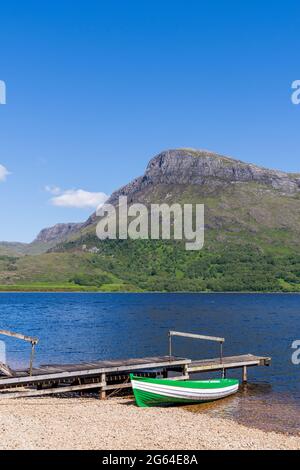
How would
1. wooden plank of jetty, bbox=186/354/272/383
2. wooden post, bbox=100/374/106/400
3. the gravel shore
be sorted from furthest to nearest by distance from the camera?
wooden plank of jetty, bbox=186/354/272/383 < wooden post, bbox=100/374/106/400 < the gravel shore

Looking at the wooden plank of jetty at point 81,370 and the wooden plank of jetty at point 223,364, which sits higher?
the wooden plank of jetty at point 81,370

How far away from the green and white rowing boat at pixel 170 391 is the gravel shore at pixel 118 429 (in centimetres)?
89

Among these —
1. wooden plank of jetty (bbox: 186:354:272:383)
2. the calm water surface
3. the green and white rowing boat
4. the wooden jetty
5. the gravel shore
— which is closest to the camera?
the gravel shore

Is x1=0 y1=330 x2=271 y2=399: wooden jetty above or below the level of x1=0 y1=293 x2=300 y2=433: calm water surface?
above

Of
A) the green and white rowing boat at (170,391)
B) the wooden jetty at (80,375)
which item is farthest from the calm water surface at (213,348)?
the wooden jetty at (80,375)

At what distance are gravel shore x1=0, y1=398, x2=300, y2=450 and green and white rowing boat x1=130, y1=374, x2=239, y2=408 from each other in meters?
0.89

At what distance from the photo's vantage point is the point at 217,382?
4209 centimetres

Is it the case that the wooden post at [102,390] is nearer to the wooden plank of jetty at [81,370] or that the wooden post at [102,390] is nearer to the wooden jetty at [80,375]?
the wooden jetty at [80,375]

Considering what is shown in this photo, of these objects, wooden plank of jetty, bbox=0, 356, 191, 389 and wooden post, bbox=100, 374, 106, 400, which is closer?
wooden plank of jetty, bbox=0, 356, 191, 389

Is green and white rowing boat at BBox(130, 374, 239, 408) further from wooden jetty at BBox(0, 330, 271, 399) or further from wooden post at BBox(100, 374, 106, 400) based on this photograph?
wooden jetty at BBox(0, 330, 271, 399)

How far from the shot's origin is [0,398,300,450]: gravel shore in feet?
87.9

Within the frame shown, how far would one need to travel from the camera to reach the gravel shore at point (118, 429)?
87.9 ft

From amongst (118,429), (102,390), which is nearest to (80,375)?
(102,390)

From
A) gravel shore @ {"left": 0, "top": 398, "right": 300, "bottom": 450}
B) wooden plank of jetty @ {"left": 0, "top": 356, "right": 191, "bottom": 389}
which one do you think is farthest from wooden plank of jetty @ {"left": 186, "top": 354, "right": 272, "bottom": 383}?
gravel shore @ {"left": 0, "top": 398, "right": 300, "bottom": 450}
